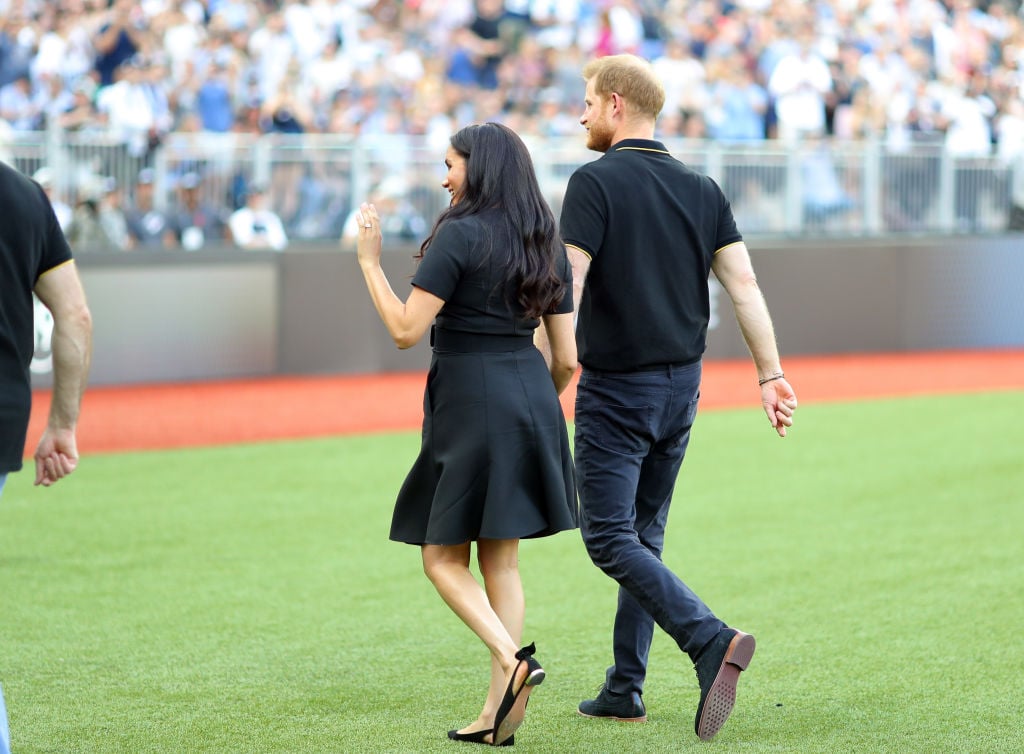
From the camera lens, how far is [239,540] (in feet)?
25.6

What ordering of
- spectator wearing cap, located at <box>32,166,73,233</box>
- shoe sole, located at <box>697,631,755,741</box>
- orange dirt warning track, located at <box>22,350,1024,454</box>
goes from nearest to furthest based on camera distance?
shoe sole, located at <box>697,631,755,741</box>, orange dirt warning track, located at <box>22,350,1024,454</box>, spectator wearing cap, located at <box>32,166,73,233</box>

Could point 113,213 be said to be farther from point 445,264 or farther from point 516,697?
point 516,697

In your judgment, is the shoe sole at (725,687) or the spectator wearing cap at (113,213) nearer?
the shoe sole at (725,687)

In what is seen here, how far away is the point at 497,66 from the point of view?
Answer: 2045cm

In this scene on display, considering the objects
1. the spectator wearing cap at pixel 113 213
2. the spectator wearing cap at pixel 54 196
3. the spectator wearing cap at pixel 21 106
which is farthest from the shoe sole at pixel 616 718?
the spectator wearing cap at pixel 21 106

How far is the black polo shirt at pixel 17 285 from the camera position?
361cm

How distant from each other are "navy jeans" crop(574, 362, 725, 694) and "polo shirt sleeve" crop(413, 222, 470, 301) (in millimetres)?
622

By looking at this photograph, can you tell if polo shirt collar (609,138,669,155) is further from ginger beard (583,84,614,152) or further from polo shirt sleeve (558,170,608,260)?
polo shirt sleeve (558,170,608,260)

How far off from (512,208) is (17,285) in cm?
145

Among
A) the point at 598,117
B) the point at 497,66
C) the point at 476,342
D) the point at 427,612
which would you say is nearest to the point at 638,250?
the point at 598,117

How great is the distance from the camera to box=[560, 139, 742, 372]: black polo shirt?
14.8 ft

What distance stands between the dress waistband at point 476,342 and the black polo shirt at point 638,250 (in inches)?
11.9

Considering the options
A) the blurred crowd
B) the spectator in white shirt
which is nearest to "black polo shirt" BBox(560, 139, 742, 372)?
the blurred crowd

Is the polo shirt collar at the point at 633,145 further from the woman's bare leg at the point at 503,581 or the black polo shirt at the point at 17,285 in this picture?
the black polo shirt at the point at 17,285
